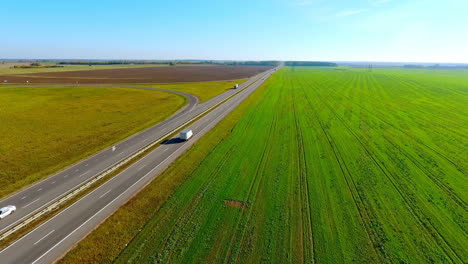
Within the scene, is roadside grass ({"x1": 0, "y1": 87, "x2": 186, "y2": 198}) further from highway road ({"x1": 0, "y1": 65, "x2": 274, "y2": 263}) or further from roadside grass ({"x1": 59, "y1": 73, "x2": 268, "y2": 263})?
roadside grass ({"x1": 59, "y1": 73, "x2": 268, "y2": 263})

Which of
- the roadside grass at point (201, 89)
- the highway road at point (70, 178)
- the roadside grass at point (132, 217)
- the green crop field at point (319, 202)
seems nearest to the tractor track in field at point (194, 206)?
the green crop field at point (319, 202)

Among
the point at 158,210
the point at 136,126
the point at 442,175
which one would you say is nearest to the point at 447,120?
the point at 442,175

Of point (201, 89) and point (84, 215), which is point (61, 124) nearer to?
point (84, 215)

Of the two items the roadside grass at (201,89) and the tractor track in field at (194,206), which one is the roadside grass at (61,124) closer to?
the roadside grass at (201,89)

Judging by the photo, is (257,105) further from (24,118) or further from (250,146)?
(24,118)

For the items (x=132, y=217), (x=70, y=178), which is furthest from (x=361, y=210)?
(x=70, y=178)

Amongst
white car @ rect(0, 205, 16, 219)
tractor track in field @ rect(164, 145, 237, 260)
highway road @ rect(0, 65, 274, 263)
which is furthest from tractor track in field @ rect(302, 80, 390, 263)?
white car @ rect(0, 205, 16, 219)
